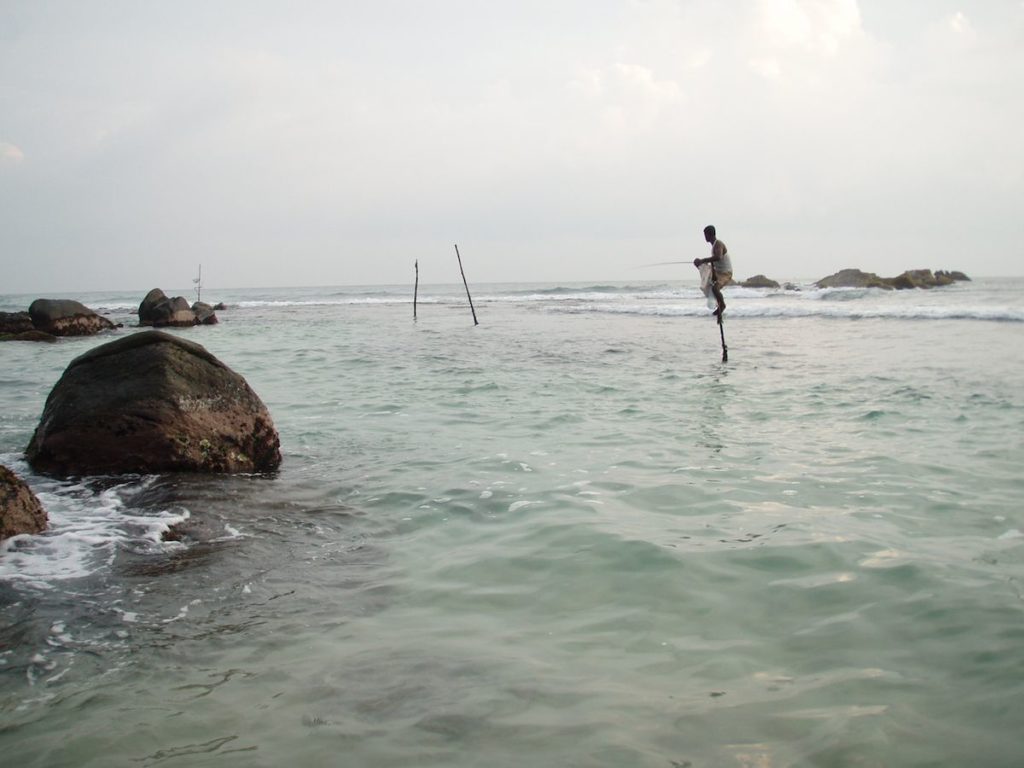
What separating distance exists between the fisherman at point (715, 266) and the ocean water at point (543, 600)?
5.46 m

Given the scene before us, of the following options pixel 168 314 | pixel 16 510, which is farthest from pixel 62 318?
pixel 16 510

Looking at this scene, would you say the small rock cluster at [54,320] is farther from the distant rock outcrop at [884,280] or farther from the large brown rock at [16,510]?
the distant rock outcrop at [884,280]

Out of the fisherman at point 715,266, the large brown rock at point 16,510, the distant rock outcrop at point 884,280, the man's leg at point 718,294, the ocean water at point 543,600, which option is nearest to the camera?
the ocean water at point 543,600

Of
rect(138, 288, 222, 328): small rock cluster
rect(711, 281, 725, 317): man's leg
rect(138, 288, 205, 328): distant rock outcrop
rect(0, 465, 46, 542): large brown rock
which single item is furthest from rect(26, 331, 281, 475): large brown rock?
rect(138, 288, 205, 328): distant rock outcrop

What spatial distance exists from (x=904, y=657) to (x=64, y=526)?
5.08 metres

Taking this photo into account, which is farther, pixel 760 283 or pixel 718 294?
pixel 760 283

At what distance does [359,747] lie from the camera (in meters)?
2.39

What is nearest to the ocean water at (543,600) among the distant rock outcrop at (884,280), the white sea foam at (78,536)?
the white sea foam at (78,536)

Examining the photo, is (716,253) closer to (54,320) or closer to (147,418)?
(147,418)

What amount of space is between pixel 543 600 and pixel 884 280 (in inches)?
1894

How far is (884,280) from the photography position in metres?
44.8

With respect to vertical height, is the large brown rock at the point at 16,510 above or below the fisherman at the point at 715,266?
below

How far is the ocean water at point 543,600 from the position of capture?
2.47 metres

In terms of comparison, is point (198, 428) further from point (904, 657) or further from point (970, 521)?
point (970, 521)
